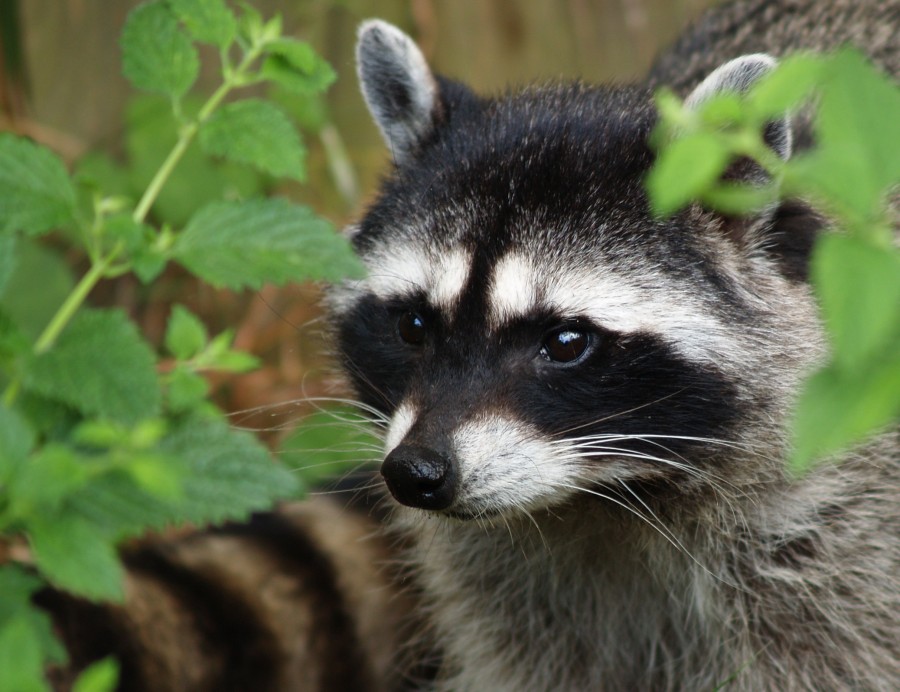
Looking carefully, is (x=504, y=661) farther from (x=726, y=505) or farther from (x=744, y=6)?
(x=744, y=6)

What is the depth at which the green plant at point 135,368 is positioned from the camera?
5.58 ft

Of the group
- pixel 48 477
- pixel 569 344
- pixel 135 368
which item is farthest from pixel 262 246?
pixel 569 344

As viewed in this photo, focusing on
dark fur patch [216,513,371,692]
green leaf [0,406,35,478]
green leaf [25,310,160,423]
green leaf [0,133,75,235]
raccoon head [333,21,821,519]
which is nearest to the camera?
green leaf [0,406,35,478]

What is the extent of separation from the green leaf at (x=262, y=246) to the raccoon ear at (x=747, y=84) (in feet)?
2.95

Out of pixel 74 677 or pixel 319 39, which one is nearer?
pixel 74 677

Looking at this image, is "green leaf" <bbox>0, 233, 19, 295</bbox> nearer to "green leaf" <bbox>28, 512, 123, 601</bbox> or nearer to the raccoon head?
"green leaf" <bbox>28, 512, 123, 601</bbox>

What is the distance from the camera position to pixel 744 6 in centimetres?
422

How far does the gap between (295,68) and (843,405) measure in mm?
1569

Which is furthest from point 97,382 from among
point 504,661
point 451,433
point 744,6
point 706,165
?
point 744,6

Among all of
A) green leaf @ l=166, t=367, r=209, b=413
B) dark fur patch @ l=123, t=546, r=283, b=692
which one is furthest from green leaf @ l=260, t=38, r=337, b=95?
dark fur patch @ l=123, t=546, r=283, b=692

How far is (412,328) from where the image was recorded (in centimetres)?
282

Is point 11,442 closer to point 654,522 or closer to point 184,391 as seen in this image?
point 184,391

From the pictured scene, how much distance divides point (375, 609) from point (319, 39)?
2.61 metres

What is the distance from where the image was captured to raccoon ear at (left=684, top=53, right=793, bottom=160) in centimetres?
256
